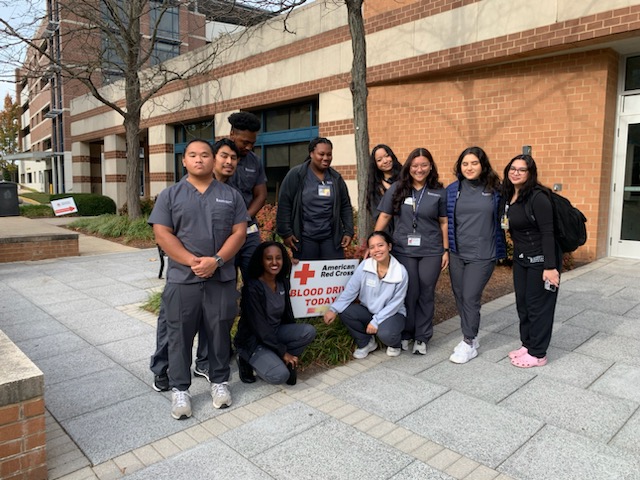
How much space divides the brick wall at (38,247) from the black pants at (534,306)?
8.92m

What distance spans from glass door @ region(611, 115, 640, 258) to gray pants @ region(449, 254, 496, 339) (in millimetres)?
5822

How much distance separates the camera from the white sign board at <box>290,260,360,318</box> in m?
4.43

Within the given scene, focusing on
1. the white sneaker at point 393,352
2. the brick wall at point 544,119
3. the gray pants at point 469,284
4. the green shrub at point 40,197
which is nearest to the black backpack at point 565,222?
the gray pants at point 469,284

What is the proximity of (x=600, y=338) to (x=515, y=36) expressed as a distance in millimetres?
5624

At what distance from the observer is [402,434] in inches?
118

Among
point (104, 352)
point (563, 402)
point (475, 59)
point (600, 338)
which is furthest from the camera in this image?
point (475, 59)

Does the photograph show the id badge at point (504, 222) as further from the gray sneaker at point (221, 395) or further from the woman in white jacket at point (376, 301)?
the gray sneaker at point (221, 395)

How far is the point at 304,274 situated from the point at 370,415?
1534 mm

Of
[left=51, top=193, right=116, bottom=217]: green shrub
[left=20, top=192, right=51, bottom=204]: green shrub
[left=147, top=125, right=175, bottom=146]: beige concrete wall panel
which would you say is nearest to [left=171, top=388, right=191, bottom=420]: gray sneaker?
[left=147, top=125, right=175, bottom=146]: beige concrete wall panel

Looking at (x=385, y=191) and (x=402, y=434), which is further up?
(x=385, y=191)

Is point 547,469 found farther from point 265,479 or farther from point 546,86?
point 546,86

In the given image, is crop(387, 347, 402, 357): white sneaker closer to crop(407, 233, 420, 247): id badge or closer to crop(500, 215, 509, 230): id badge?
crop(407, 233, 420, 247): id badge

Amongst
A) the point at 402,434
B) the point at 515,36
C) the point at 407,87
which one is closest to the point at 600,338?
the point at 402,434

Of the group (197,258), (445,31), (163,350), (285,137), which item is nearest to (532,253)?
(197,258)
